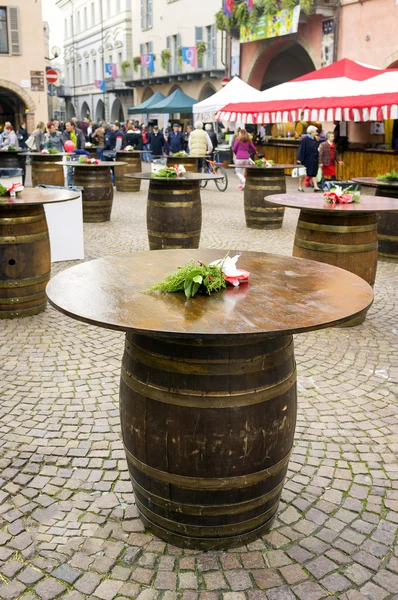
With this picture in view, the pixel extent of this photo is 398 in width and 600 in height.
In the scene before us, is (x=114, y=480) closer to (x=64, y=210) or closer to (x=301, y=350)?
(x=301, y=350)

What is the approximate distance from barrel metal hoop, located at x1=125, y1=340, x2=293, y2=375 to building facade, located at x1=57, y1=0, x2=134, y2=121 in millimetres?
38324

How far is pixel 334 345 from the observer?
5.26 m

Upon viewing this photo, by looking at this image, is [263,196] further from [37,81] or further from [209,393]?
[37,81]

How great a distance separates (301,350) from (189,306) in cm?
279

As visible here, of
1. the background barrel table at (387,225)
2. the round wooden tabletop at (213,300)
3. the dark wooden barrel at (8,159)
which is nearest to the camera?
the round wooden tabletop at (213,300)

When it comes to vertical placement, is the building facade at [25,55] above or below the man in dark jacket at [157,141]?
above

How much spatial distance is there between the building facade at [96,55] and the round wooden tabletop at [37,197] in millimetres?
34117

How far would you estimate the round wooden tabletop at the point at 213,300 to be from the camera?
2.27 metres

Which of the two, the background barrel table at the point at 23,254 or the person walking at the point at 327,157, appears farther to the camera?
the person walking at the point at 327,157

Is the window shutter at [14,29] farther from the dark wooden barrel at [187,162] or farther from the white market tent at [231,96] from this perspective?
the dark wooden barrel at [187,162]

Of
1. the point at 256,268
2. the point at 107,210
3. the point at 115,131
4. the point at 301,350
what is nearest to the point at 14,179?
the point at 107,210

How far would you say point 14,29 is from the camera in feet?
87.1

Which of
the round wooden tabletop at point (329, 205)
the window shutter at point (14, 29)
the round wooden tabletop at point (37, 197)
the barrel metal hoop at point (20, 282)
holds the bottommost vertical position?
the barrel metal hoop at point (20, 282)

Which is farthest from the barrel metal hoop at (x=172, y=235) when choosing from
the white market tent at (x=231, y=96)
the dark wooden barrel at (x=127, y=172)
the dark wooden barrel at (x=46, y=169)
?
the white market tent at (x=231, y=96)
